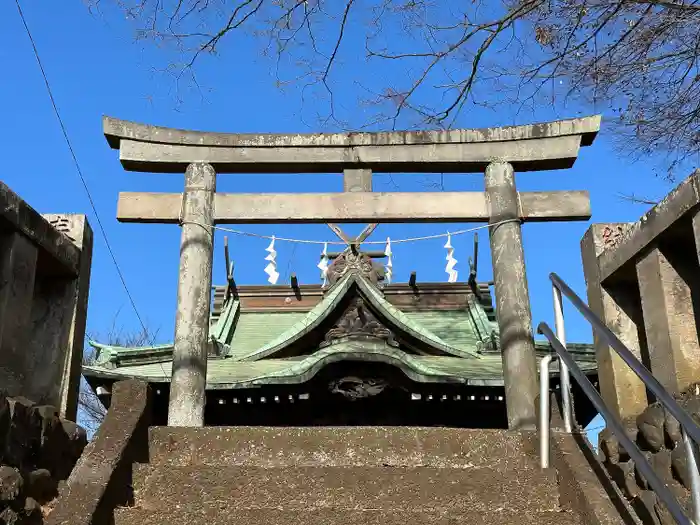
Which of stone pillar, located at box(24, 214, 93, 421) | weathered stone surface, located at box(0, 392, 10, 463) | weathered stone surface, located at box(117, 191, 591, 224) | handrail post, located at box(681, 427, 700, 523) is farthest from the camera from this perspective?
weathered stone surface, located at box(117, 191, 591, 224)

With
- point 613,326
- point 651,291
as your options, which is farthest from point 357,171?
point 651,291

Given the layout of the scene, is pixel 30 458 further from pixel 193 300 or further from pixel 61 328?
pixel 193 300

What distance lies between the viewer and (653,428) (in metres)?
3.68

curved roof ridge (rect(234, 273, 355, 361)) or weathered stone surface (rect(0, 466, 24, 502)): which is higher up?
curved roof ridge (rect(234, 273, 355, 361))

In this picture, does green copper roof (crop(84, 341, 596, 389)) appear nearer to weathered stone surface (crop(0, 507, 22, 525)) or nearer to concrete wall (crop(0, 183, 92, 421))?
concrete wall (crop(0, 183, 92, 421))

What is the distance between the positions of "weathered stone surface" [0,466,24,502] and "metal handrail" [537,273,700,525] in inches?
91.8

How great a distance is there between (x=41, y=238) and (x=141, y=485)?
161 cm

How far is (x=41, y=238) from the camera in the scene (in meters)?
4.21

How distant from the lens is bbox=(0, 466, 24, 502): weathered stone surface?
307 cm

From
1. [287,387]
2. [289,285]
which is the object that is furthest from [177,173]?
[289,285]

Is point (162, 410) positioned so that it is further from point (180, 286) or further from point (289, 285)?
point (289, 285)

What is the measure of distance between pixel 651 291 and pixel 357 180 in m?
2.71

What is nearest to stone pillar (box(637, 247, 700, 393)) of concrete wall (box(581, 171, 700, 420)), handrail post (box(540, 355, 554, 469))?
concrete wall (box(581, 171, 700, 420))

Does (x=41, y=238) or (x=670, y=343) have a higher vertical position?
(x=41, y=238)
